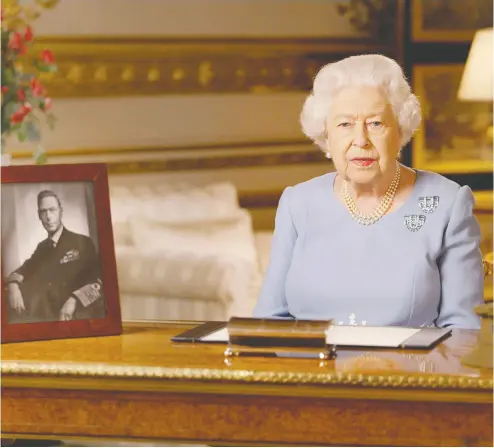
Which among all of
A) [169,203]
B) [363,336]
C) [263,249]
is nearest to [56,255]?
[363,336]

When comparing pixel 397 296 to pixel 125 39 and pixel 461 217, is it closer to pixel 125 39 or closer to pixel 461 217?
pixel 461 217

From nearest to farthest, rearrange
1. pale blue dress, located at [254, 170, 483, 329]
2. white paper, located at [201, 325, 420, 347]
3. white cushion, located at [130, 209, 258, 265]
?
white paper, located at [201, 325, 420, 347] → pale blue dress, located at [254, 170, 483, 329] → white cushion, located at [130, 209, 258, 265]

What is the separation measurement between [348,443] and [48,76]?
5.40m

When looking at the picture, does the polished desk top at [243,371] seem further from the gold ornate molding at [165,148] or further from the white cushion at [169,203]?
the gold ornate molding at [165,148]

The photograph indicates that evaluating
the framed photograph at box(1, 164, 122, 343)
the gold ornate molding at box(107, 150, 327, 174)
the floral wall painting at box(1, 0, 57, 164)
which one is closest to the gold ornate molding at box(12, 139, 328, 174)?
the gold ornate molding at box(107, 150, 327, 174)

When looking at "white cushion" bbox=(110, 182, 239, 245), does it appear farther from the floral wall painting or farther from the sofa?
the floral wall painting

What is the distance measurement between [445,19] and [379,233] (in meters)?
5.97

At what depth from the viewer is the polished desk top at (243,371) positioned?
6.68 ft

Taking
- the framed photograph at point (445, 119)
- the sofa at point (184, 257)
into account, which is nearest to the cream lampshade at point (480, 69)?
the framed photograph at point (445, 119)

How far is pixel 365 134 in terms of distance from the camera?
8.95 feet

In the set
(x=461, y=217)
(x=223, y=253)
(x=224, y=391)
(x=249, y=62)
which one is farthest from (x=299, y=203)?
(x=249, y=62)

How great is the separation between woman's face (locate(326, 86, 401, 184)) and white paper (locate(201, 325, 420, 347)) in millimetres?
460

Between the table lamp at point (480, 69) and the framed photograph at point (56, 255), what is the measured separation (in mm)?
4526

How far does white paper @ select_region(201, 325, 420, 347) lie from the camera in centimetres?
229
